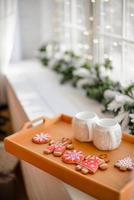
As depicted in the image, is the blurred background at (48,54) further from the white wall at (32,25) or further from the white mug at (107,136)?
the white mug at (107,136)

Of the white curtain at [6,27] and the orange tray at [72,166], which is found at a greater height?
the white curtain at [6,27]

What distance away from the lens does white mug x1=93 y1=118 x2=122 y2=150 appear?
96 centimetres

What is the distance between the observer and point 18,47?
2.43 meters

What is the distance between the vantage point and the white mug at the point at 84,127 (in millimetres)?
1023

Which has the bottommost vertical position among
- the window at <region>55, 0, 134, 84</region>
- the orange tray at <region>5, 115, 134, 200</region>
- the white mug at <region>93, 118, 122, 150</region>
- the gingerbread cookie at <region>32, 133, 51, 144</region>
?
the orange tray at <region>5, 115, 134, 200</region>

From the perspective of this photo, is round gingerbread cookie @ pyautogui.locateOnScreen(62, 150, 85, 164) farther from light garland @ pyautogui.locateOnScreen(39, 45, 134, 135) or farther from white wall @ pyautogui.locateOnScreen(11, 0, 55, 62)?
white wall @ pyautogui.locateOnScreen(11, 0, 55, 62)

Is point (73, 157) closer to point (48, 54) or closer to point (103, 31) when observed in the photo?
point (103, 31)

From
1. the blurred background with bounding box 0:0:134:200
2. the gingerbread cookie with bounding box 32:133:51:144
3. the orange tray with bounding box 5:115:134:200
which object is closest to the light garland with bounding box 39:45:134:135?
the blurred background with bounding box 0:0:134:200

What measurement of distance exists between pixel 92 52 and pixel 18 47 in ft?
Result: 2.71

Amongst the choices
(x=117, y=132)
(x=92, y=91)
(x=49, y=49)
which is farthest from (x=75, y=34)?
(x=117, y=132)

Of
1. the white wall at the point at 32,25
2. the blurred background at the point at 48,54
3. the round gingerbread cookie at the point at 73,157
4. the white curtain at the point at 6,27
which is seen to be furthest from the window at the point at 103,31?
the round gingerbread cookie at the point at 73,157

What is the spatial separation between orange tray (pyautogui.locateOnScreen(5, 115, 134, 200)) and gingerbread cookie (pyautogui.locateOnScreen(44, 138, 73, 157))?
0.06ft

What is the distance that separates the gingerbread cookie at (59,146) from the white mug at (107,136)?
A: 96 millimetres

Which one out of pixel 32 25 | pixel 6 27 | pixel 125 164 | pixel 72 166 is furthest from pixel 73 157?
pixel 32 25
